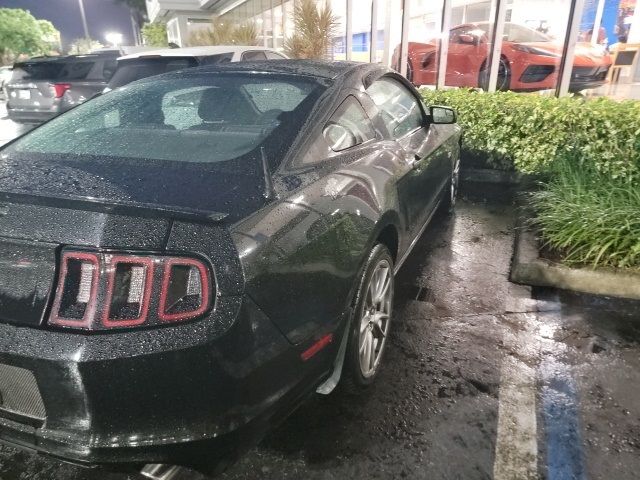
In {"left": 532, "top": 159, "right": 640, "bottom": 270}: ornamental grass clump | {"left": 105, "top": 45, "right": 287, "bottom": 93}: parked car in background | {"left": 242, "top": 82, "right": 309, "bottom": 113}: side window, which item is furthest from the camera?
{"left": 105, "top": 45, "right": 287, "bottom": 93}: parked car in background

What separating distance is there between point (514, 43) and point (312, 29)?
15.4 ft

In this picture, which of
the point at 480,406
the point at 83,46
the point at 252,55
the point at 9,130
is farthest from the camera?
the point at 83,46

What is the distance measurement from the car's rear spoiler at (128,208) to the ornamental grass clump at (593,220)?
3.06 m

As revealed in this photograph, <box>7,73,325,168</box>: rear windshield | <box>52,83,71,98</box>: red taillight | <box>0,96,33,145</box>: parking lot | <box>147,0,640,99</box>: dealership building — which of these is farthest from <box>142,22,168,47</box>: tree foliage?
<box>7,73,325,168</box>: rear windshield

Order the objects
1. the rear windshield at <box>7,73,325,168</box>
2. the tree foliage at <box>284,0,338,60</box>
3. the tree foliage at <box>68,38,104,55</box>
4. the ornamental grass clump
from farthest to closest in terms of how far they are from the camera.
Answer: the tree foliage at <box>68,38,104,55</box>, the tree foliage at <box>284,0,338,60</box>, the ornamental grass clump, the rear windshield at <box>7,73,325,168</box>

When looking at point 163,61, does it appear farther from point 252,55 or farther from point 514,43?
point 514,43

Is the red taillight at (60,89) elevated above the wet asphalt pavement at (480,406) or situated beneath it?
elevated above

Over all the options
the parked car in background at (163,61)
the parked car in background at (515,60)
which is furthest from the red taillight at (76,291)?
the parked car in background at (515,60)

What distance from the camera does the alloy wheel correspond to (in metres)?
2.38

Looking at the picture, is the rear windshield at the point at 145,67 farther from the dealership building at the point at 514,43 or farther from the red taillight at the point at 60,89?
the dealership building at the point at 514,43

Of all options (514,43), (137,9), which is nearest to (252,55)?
(514,43)

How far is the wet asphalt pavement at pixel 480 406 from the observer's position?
78.7 inches

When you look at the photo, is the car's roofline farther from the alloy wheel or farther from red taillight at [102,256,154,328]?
red taillight at [102,256,154,328]

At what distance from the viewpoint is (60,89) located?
8.35 m
